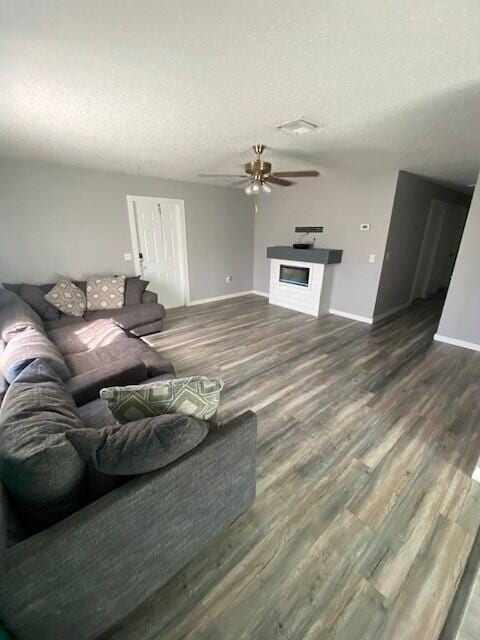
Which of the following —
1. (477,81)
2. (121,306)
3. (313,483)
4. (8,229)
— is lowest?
(313,483)

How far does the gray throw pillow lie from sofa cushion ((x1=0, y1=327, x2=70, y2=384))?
3.21 feet

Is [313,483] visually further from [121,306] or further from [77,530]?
[121,306]

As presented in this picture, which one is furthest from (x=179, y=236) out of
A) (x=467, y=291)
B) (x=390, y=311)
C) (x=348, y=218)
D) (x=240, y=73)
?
(x=467, y=291)

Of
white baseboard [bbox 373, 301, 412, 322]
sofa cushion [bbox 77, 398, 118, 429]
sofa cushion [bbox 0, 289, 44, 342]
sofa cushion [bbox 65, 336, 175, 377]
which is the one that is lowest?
white baseboard [bbox 373, 301, 412, 322]

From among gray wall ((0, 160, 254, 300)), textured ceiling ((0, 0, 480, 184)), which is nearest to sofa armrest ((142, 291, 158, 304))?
gray wall ((0, 160, 254, 300))

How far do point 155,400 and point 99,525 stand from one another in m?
0.47

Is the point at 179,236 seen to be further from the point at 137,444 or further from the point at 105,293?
the point at 137,444

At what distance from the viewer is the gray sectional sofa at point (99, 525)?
84 cm

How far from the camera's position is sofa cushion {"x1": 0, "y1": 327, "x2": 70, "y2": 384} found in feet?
5.55

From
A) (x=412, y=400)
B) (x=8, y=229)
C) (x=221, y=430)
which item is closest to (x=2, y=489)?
(x=221, y=430)

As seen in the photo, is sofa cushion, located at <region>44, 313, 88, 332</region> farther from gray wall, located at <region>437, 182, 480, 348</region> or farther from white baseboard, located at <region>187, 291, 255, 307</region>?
gray wall, located at <region>437, 182, 480, 348</region>

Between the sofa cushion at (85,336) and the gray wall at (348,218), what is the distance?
3812 millimetres

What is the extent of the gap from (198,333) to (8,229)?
284 cm

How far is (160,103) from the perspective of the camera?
1.95 meters
